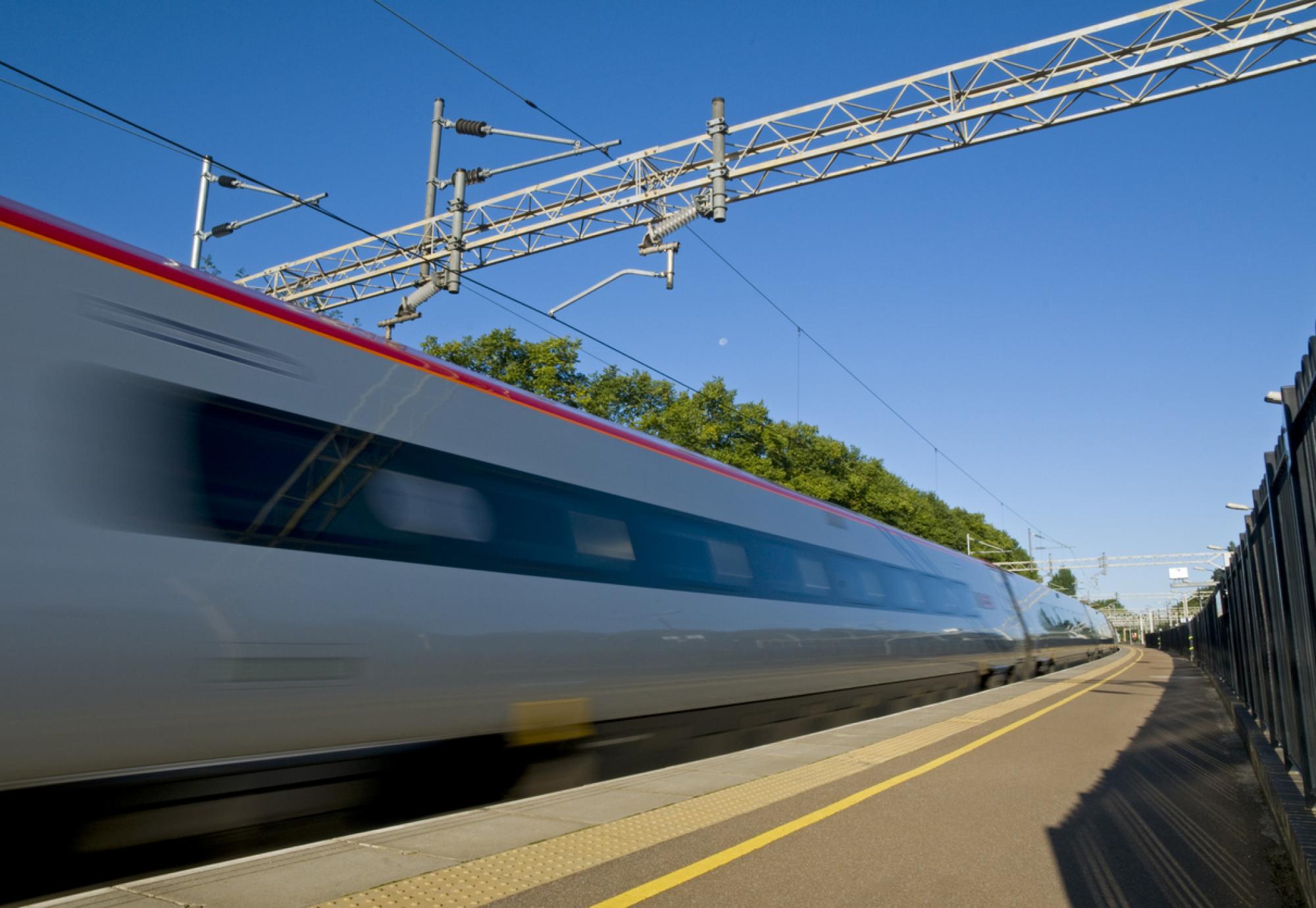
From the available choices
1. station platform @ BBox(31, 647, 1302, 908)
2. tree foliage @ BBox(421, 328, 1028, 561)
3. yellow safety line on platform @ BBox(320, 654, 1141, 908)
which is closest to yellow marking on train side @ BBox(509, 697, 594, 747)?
station platform @ BBox(31, 647, 1302, 908)

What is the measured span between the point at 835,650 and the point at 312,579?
7.62 metres

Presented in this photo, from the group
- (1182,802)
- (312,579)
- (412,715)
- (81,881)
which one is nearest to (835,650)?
(1182,802)

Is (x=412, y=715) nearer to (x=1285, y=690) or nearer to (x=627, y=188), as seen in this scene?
(x=1285, y=690)

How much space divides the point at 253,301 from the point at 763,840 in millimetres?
3849

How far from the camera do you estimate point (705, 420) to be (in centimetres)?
4347

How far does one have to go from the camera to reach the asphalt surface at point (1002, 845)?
4301 mm

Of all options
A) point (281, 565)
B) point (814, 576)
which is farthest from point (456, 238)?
point (281, 565)

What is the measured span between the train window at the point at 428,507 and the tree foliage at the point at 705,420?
27115mm

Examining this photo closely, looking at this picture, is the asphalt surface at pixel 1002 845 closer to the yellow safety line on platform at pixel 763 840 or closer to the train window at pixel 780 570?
the yellow safety line on platform at pixel 763 840

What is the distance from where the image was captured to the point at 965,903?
418cm

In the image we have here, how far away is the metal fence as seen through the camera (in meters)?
4.40

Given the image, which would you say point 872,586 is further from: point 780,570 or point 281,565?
point 281,565

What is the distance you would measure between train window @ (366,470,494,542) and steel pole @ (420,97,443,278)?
9620 millimetres

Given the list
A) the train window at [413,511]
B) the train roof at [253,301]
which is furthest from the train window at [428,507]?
the train roof at [253,301]
